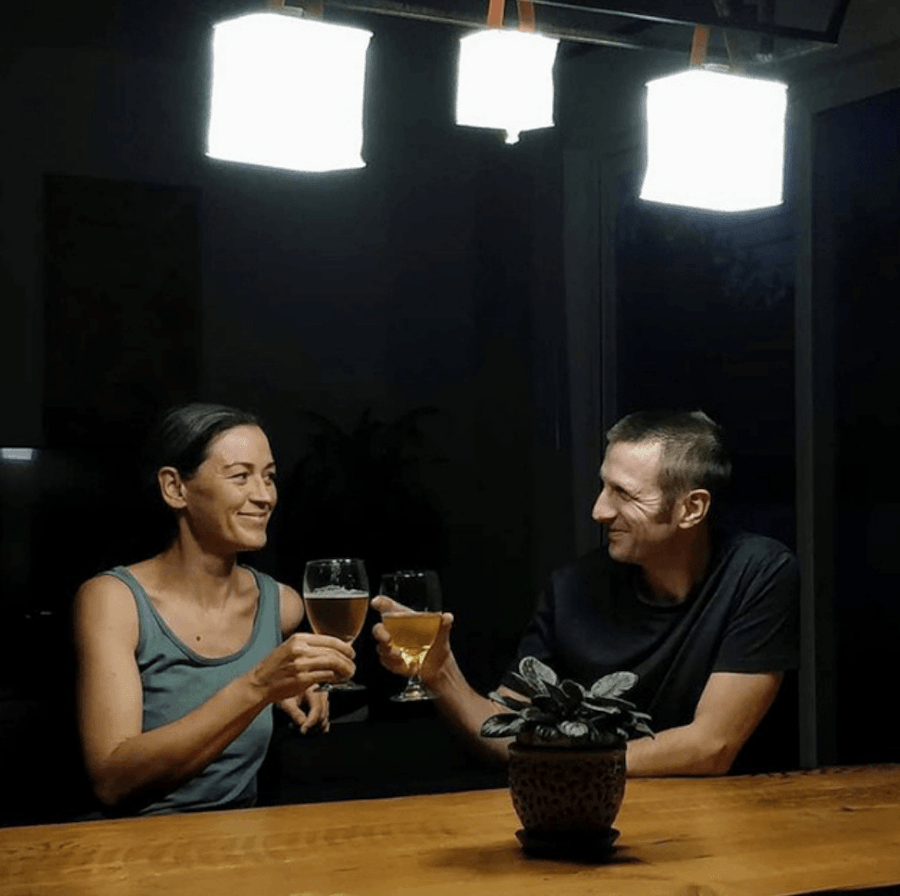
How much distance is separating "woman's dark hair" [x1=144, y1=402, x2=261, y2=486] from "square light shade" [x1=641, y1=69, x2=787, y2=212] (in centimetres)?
114

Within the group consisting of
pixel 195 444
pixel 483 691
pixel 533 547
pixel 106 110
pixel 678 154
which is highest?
pixel 106 110

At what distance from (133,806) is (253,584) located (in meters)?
0.60

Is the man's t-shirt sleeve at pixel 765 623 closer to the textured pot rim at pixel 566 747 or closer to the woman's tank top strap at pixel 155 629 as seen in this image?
the woman's tank top strap at pixel 155 629

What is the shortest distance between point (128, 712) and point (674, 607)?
3.67 feet

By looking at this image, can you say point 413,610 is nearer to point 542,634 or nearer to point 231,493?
point 231,493

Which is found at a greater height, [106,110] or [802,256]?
[106,110]

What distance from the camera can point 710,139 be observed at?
7.62 ft

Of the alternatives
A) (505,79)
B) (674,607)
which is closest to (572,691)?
(505,79)

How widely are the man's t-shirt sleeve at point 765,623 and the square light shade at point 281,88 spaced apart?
1.41 m

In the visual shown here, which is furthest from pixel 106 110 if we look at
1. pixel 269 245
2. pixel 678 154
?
pixel 678 154

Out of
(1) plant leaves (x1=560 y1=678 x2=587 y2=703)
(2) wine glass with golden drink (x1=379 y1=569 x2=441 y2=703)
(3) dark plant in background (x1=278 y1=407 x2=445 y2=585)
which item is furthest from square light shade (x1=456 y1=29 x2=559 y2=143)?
(3) dark plant in background (x1=278 y1=407 x2=445 y2=585)

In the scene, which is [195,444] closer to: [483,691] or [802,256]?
[483,691]

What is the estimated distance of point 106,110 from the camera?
3.88 m

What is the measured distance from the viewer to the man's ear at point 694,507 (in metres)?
3.22
